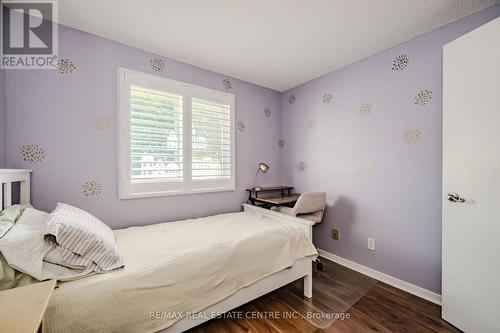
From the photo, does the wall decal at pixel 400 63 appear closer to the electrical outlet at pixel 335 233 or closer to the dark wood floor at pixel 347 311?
the electrical outlet at pixel 335 233

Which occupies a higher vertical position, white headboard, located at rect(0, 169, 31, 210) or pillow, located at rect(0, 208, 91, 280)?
white headboard, located at rect(0, 169, 31, 210)

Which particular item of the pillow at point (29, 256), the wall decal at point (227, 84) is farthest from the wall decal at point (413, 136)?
the pillow at point (29, 256)

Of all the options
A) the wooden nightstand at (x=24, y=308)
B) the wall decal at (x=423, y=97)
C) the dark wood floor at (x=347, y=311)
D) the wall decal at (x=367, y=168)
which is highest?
the wall decal at (x=423, y=97)

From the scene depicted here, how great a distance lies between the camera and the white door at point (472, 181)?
1.23 meters

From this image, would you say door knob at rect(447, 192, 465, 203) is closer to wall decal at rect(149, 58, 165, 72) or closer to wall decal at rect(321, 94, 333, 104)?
wall decal at rect(321, 94, 333, 104)

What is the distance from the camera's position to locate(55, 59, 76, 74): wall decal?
5.37ft

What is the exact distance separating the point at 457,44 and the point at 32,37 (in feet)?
10.4

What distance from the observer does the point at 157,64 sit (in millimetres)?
2055

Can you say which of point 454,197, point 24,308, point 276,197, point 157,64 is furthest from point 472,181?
point 157,64

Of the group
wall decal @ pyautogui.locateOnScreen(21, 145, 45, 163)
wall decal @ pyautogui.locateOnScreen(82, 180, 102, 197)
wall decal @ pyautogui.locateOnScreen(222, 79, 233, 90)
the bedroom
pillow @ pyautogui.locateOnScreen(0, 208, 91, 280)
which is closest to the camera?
pillow @ pyautogui.locateOnScreen(0, 208, 91, 280)

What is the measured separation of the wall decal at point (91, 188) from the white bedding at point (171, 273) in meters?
0.42

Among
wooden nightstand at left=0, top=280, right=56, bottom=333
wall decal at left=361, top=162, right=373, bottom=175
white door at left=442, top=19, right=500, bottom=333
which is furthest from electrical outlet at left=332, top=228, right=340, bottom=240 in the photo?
wooden nightstand at left=0, top=280, right=56, bottom=333

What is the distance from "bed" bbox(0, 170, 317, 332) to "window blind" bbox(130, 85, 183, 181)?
1.82ft

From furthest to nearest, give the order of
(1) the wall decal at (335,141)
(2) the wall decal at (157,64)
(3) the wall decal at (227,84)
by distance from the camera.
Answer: (3) the wall decal at (227,84)
(1) the wall decal at (335,141)
(2) the wall decal at (157,64)
